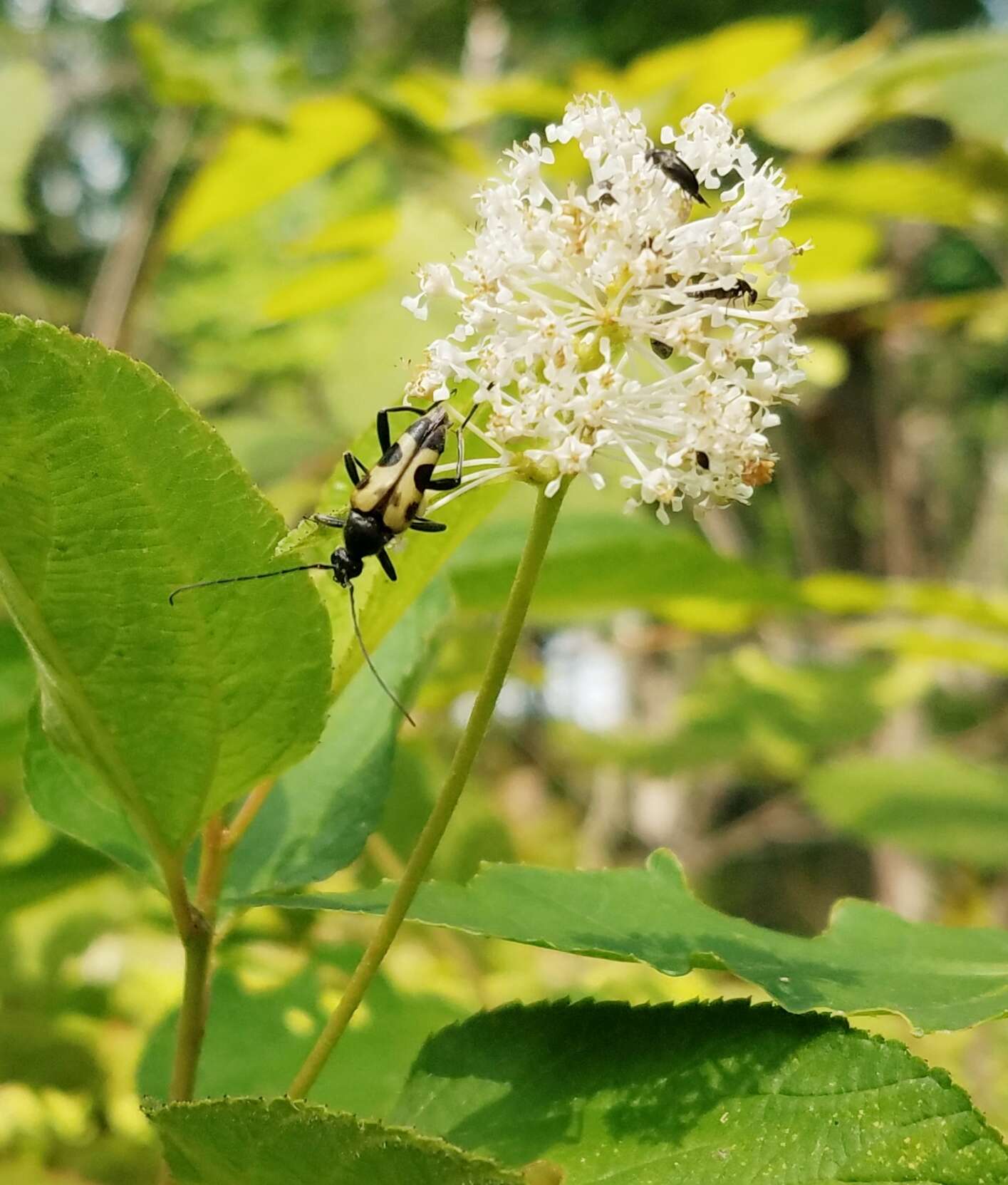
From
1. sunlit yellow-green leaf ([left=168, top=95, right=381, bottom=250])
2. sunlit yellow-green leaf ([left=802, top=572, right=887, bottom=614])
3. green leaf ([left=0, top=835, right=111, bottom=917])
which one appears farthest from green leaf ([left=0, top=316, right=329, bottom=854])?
sunlit yellow-green leaf ([left=168, top=95, right=381, bottom=250])

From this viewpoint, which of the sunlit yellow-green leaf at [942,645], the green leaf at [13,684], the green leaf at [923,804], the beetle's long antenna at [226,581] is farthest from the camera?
the green leaf at [923,804]

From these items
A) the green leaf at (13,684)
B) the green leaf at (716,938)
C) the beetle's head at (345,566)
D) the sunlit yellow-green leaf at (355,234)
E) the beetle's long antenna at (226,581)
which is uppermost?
the sunlit yellow-green leaf at (355,234)

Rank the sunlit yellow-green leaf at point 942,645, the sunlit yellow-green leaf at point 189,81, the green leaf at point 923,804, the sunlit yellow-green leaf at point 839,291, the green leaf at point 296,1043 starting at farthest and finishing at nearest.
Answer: the green leaf at point 923,804, the sunlit yellow-green leaf at point 839,291, the sunlit yellow-green leaf at point 942,645, the sunlit yellow-green leaf at point 189,81, the green leaf at point 296,1043

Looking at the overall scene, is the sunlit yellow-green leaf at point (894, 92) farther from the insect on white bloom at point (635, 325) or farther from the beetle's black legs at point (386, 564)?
the beetle's black legs at point (386, 564)

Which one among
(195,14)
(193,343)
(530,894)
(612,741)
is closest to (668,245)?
(530,894)

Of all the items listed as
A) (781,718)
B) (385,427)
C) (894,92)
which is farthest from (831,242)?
(385,427)

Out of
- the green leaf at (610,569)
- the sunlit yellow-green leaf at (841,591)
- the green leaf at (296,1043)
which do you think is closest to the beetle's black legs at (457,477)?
the green leaf at (296,1043)

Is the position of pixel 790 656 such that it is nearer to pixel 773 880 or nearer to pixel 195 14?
pixel 773 880

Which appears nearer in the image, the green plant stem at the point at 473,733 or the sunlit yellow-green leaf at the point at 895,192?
the green plant stem at the point at 473,733

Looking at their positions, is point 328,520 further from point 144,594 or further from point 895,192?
point 895,192
